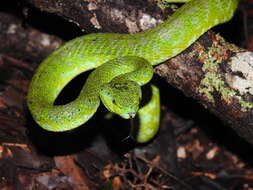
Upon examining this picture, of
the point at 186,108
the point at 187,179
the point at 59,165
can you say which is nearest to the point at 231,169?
the point at 187,179

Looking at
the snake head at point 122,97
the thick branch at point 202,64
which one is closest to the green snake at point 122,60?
the snake head at point 122,97

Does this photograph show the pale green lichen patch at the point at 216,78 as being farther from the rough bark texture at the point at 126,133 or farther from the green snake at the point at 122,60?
the green snake at the point at 122,60

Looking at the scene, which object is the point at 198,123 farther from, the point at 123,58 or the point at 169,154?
the point at 123,58

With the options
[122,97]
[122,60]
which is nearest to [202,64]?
[122,60]

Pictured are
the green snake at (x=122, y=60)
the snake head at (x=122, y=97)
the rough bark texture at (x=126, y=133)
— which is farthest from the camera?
the rough bark texture at (x=126, y=133)

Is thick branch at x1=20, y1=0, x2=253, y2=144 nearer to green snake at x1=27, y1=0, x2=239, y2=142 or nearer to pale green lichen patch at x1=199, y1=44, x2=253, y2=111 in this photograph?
pale green lichen patch at x1=199, y1=44, x2=253, y2=111

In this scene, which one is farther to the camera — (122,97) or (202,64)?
(202,64)

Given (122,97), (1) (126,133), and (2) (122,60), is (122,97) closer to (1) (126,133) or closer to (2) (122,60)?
(2) (122,60)
